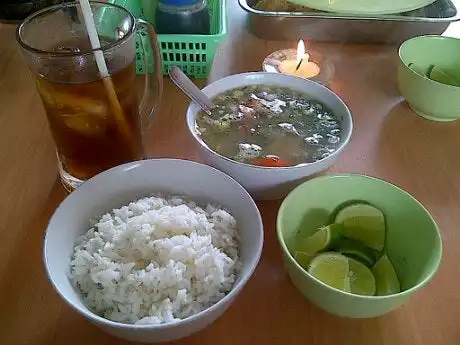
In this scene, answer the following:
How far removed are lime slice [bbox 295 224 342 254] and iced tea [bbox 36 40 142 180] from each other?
29 centimetres

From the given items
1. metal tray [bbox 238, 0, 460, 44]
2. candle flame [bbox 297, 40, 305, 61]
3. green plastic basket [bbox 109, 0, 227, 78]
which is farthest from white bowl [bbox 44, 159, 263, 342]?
metal tray [bbox 238, 0, 460, 44]

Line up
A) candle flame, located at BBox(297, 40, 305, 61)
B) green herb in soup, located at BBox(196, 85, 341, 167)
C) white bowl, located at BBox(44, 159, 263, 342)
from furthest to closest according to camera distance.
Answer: candle flame, located at BBox(297, 40, 305, 61) < green herb in soup, located at BBox(196, 85, 341, 167) < white bowl, located at BBox(44, 159, 263, 342)

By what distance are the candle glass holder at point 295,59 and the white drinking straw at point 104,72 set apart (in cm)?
37

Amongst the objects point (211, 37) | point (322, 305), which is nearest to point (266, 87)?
point (211, 37)

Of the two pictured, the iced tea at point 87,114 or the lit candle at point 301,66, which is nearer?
the iced tea at point 87,114

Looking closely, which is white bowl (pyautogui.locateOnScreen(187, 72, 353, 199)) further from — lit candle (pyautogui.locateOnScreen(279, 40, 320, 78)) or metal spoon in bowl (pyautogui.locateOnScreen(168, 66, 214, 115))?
lit candle (pyautogui.locateOnScreen(279, 40, 320, 78))

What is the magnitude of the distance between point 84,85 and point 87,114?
46mm

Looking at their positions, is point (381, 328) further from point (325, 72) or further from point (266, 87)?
point (325, 72)

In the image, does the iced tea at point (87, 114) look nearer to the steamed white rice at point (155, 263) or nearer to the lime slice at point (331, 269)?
the steamed white rice at point (155, 263)

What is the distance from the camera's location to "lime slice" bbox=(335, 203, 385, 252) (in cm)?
70

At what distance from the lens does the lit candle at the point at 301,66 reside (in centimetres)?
101

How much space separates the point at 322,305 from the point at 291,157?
0.82ft

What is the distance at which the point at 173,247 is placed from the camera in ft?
2.01

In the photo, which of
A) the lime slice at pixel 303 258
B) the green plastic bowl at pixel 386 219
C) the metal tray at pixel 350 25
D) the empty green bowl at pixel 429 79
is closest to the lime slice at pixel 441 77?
the empty green bowl at pixel 429 79
